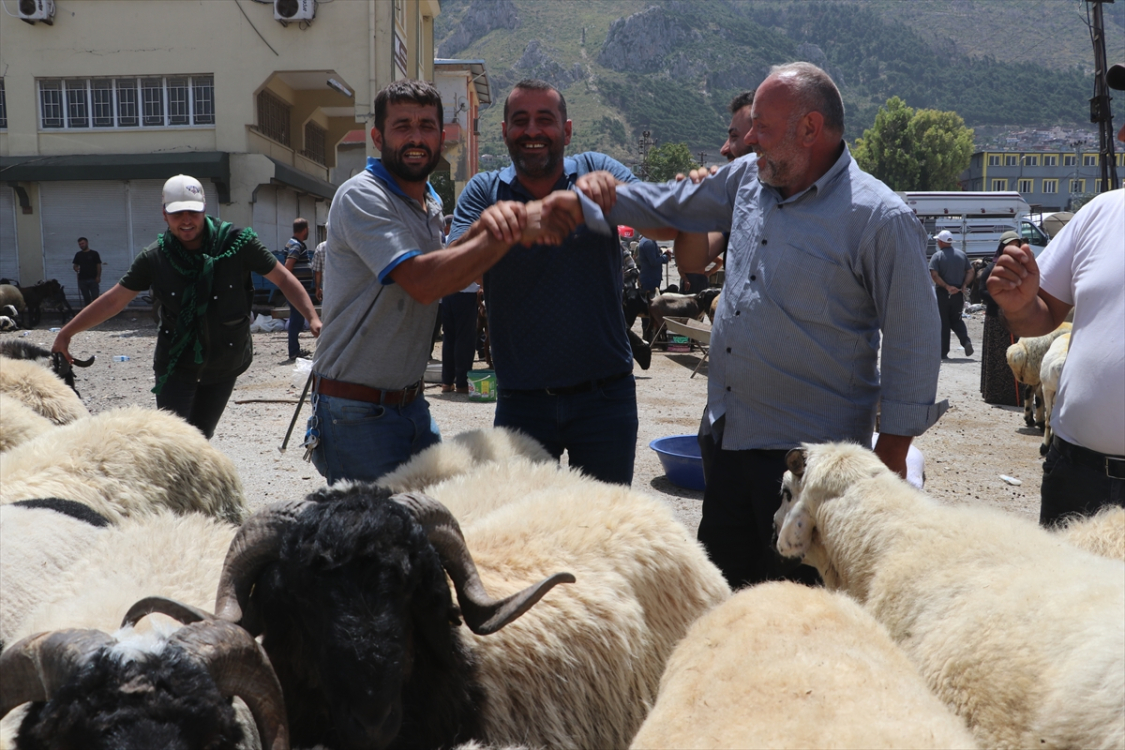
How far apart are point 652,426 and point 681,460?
2.95m

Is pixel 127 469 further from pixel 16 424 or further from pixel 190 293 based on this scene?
pixel 190 293

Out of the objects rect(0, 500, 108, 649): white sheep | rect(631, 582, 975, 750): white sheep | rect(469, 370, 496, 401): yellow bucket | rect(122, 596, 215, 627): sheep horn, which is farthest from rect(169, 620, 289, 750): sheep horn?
rect(469, 370, 496, 401): yellow bucket

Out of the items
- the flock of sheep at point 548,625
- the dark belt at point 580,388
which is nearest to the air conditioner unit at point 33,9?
the flock of sheep at point 548,625

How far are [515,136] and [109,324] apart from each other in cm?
2094

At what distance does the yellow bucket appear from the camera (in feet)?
35.6

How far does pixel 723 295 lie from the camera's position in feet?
11.1

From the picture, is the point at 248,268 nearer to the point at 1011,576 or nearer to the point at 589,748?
the point at 589,748

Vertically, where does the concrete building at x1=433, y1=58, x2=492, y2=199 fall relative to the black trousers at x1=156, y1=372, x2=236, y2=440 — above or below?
above

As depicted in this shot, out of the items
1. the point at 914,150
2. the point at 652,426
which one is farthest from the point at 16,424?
the point at 914,150

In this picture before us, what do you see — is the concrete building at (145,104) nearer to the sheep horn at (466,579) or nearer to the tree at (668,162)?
the sheep horn at (466,579)

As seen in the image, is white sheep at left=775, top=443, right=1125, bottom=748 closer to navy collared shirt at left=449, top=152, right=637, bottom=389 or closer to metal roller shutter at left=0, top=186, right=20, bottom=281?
navy collared shirt at left=449, top=152, right=637, bottom=389

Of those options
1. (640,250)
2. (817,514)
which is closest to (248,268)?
(817,514)

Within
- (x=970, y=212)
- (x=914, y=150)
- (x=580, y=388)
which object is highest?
(x=914, y=150)

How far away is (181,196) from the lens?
5000 millimetres
